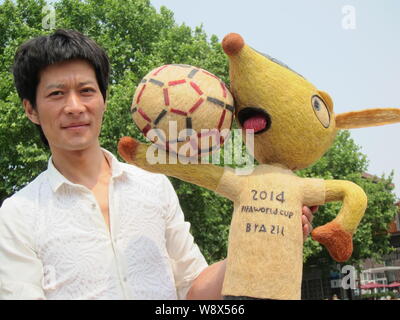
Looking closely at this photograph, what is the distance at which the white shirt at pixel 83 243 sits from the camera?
177 centimetres

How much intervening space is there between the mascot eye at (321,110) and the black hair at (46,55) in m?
0.90

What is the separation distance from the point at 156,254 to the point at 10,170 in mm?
8995

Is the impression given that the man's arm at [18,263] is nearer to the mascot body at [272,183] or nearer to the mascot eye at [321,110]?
the mascot body at [272,183]

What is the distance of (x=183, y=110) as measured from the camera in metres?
1.88

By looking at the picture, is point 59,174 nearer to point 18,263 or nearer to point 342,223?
point 18,263

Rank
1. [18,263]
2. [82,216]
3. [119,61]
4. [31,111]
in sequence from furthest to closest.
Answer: [119,61], [31,111], [82,216], [18,263]

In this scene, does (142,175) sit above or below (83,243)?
above

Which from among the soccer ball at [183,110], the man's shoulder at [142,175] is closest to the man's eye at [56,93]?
the soccer ball at [183,110]

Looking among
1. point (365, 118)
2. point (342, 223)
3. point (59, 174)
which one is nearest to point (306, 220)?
point (342, 223)

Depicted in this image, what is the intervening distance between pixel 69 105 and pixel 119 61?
952 centimetres

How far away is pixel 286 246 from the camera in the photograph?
1.96 meters

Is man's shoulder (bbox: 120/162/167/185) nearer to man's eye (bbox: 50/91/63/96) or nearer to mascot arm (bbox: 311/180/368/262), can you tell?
man's eye (bbox: 50/91/63/96)

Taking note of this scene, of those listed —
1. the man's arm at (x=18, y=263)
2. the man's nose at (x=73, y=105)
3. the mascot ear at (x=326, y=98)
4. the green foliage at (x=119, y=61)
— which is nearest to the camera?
the man's arm at (x=18, y=263)
